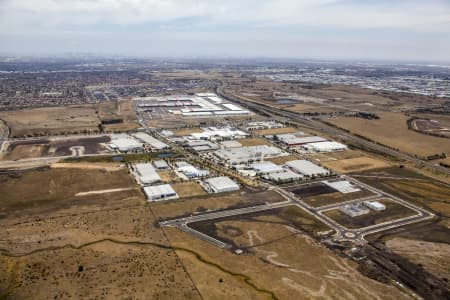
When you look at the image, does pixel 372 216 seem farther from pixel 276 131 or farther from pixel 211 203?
pixel 276 131

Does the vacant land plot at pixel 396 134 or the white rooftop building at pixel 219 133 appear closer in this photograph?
the vacant land plot at pixel 396 134

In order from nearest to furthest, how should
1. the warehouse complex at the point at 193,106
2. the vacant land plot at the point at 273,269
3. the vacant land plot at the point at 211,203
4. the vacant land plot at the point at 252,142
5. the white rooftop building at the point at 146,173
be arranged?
the vacant land plot at the point at 273,269 → the vacant land plot at the point at 211,203 → the white rooftop building at the point at 146,173 → the vacant land plot at the point at 252,142 → the warehouse complex at the point at 193,106

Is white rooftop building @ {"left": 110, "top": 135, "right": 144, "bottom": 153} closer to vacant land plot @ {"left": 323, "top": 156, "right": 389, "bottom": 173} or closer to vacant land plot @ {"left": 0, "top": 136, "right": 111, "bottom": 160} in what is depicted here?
vacant land plot @ {"left": 0, "top": 136, "right": 111, "bottom": 160}

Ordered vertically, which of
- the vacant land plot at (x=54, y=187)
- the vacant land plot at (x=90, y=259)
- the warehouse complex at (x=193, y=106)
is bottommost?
the vacant land plot at (x=90, y=259)

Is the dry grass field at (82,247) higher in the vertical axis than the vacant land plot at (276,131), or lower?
lower

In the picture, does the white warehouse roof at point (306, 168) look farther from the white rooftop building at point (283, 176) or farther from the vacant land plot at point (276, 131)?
the vacant land plot at point (276, 131)

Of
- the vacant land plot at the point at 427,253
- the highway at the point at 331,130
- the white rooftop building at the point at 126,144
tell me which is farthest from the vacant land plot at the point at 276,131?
the vacant land plot at the point at 427,253
